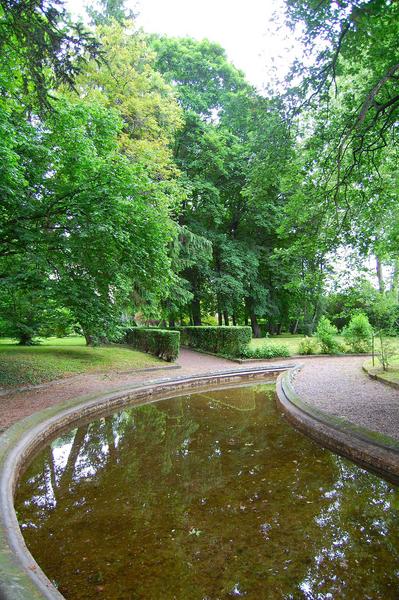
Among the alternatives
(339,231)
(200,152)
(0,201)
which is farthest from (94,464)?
(200,152)

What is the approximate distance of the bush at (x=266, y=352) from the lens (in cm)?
1583

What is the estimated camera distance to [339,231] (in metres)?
7.43

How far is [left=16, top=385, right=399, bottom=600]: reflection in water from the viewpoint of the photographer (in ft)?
8.29

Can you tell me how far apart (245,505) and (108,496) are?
58.2 inches

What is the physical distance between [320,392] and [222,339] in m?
8.50

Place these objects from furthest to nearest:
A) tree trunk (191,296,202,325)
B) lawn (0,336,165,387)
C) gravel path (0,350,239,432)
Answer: tree trunk (191,296,202,325), lawn (0,336,165,387), gravel path (0,350,239,432)

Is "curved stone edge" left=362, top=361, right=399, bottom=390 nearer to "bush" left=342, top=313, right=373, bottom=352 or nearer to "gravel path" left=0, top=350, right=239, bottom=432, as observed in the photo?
"bush" left=342, top=313, right=373, bottom=352

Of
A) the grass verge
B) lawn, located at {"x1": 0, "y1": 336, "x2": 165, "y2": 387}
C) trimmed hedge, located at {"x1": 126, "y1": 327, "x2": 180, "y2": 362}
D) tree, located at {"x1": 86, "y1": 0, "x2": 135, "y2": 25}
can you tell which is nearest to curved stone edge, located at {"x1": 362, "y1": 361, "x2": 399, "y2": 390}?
the grass verge

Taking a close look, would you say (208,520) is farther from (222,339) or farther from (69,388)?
(222,339)

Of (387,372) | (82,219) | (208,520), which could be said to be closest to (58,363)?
(82,219)

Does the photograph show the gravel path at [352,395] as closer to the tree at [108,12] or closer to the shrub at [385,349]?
the shrub at [385,349]

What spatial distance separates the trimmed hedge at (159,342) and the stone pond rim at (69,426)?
3.74 metres

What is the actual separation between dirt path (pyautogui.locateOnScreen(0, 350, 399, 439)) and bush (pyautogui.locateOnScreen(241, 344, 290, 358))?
98.3 inches

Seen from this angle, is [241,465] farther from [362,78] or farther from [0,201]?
[362,78]
